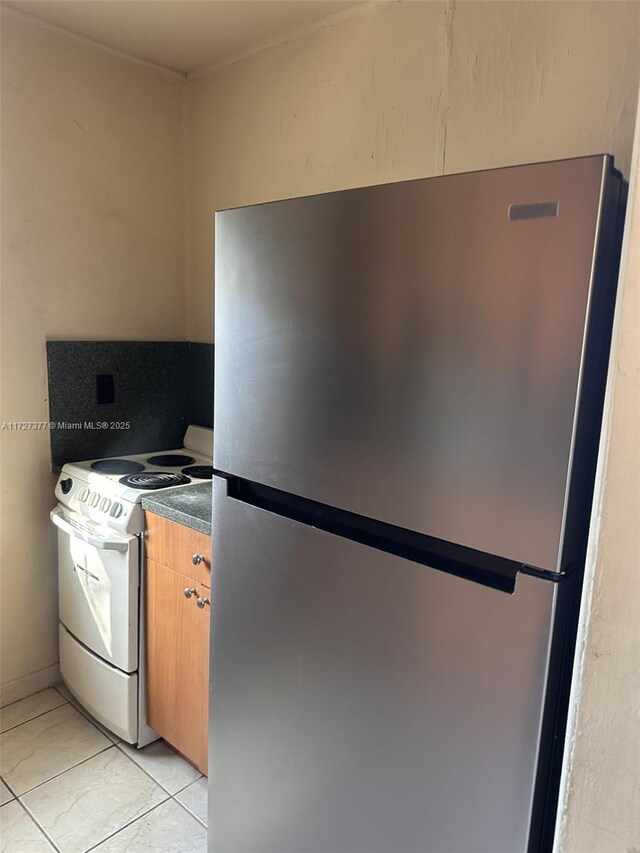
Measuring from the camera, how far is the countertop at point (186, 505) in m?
1.59

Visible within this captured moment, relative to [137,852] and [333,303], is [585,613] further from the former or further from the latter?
[137,852]

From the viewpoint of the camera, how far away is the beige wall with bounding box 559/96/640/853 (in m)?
0.68

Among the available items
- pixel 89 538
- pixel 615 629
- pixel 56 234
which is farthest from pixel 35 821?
pixel 56 234

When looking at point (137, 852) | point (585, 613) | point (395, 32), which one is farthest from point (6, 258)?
point (585, 613)

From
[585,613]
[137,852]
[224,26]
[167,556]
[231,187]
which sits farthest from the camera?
[231,187]

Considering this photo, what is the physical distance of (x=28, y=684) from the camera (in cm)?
220

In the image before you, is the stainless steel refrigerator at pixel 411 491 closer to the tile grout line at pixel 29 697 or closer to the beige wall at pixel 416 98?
the beige wall at pixel 416 98

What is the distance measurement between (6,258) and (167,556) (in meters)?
1.15

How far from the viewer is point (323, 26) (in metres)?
1.79

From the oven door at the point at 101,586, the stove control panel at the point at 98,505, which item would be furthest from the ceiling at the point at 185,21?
the oven door at the point at 101,586

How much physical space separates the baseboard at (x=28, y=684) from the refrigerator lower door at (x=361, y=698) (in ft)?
3.81

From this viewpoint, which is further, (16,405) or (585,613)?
(16,405)

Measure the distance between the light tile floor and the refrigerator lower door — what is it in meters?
0.40

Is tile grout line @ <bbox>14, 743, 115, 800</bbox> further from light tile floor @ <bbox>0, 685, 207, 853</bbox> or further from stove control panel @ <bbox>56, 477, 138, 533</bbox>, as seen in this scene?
stove control panel @ <bbox>56, 477, 138, 533</bbox>
